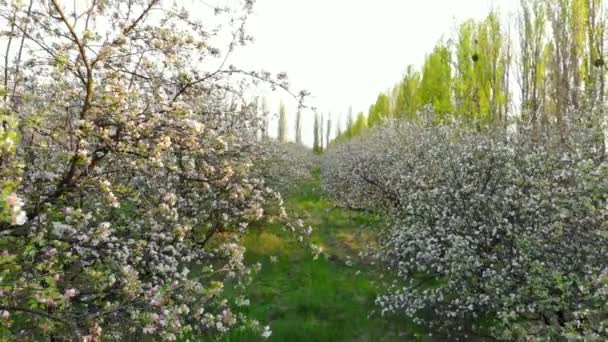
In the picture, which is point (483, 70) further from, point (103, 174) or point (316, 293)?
point (103, 174)

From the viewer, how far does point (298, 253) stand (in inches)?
547

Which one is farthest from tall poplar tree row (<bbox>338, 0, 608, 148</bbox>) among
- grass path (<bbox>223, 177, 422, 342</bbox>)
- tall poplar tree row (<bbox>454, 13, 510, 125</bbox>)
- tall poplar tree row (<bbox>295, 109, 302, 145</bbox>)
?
tall poplar tree row (<bbox>295, 109, 302, 145</bbox>)

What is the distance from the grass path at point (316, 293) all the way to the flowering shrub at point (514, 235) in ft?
2.44

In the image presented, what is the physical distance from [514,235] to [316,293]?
490 centimetres

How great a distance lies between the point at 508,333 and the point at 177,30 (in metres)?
4.76

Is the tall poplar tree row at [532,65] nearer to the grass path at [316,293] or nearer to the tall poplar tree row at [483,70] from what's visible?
the tall poplar tree row at [483,70]

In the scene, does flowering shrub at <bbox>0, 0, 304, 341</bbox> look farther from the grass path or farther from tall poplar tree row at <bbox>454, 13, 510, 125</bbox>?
tall poplar tree row at <bbox>454, 13, 510, 125</bbox>

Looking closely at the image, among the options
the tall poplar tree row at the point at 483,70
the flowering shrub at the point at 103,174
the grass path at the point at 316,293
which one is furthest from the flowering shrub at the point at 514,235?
the tall poplar tree row at the point at 483,70

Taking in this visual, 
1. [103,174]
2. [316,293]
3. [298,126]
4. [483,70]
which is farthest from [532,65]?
[298,126]

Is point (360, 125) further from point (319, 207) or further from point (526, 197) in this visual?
point (526, 197)

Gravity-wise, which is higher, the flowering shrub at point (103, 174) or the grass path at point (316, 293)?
the flowering shrub at point (103, 174)

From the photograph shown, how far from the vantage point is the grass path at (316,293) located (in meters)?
8.72

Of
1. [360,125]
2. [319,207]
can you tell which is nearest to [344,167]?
[319,207]

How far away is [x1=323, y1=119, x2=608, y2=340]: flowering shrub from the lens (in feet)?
18.4
